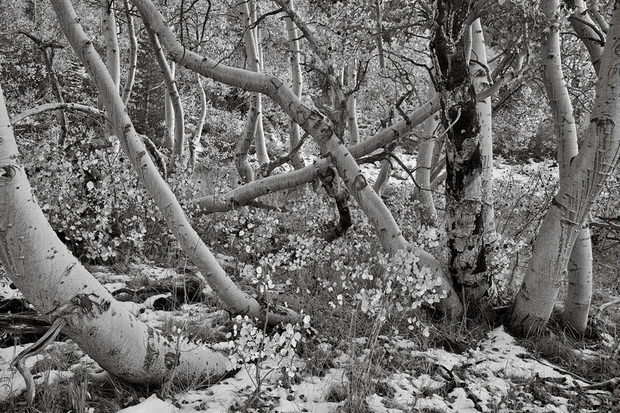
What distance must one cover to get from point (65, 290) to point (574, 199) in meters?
3.31

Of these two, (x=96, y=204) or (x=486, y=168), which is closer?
(x=486, y=168)

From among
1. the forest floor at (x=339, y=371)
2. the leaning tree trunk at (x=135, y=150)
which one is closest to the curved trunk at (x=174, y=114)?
the leaning tree trunk at (x=135, y=150)

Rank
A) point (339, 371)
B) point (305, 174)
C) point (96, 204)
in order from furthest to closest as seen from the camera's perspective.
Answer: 1. point (96, 204)
2. point (305, 174)
3. point (339, 371)

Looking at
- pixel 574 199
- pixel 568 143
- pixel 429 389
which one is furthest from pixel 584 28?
pixel 429 389

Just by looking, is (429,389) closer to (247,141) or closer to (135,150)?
(135,150)

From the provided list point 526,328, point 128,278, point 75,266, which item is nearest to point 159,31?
point 75,266

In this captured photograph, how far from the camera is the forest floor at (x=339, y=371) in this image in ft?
7.54

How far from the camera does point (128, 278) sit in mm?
3963

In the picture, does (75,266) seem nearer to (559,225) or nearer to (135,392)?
(135,392)

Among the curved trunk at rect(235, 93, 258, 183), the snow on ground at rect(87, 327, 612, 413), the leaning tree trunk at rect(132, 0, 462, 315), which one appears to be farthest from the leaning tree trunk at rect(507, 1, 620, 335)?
the curved trunk at rect(235, 93, 258, 183)

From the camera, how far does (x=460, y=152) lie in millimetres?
3330

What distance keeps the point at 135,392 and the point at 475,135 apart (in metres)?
2.81

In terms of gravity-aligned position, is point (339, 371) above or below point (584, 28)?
below

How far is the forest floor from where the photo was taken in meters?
2.30
